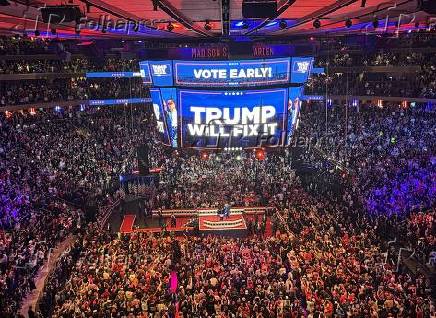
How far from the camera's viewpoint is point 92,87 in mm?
35969

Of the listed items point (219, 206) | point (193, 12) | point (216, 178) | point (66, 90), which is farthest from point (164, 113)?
point (66, 90)

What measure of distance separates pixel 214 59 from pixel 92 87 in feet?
75.2

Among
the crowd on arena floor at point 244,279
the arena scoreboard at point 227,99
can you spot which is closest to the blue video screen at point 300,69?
the arena scoreboard at point 227,99

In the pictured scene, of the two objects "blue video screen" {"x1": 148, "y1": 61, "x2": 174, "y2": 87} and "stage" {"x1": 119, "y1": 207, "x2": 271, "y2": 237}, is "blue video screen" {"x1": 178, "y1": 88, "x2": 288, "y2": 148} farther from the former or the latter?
"stage" {"x1": 119, "y1": 207, "x2": 271, "y2": 237}

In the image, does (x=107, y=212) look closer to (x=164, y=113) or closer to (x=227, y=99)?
(x=164, y=113)

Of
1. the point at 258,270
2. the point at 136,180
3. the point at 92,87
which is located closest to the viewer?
the point at 258,270

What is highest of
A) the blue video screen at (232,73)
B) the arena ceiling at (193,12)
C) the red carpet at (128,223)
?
the arena ceiling at (193,12)

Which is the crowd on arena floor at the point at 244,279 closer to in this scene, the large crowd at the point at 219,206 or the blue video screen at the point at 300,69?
the large crowd at the point at 219,206

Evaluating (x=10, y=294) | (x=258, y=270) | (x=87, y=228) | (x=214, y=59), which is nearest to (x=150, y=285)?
(x=258, y=270)

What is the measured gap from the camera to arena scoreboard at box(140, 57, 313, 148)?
52.3ft

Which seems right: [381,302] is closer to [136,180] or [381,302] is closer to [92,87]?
[136,180]

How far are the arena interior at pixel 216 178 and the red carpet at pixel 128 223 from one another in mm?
108

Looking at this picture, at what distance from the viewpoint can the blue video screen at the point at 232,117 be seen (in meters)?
16.5

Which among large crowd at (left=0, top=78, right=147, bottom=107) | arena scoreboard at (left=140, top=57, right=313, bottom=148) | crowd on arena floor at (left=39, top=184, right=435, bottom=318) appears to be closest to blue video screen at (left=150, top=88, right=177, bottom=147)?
arena scoreboard at (left=140, top=57, right=313, bottom=148)
